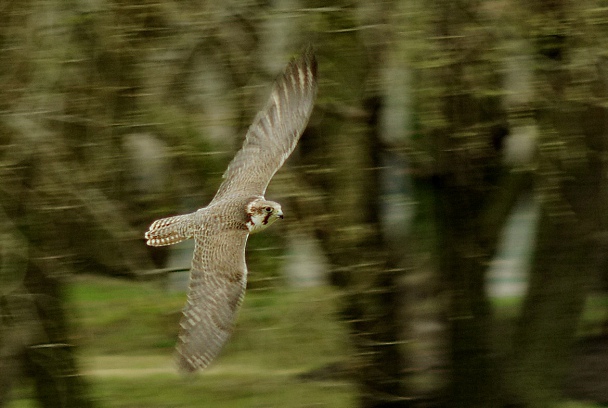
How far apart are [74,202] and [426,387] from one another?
274 cm

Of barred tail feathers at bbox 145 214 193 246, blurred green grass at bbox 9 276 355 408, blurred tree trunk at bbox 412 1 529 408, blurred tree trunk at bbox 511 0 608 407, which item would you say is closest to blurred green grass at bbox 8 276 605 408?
blurred green grass at bbox 9 276 355 408

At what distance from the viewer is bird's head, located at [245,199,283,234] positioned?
5.21 m

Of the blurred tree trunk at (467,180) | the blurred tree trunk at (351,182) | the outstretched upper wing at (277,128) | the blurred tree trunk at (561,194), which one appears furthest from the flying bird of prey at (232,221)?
the blurred tree trunk at (561,194)

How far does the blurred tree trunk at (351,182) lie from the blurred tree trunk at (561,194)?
925mm

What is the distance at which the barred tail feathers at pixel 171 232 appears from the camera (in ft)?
17.6

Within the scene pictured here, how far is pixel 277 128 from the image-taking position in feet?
19.5

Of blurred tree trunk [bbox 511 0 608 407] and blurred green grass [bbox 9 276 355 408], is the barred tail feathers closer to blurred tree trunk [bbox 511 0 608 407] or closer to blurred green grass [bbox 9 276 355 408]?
blurred green grass [bbox 9 276 355 408]

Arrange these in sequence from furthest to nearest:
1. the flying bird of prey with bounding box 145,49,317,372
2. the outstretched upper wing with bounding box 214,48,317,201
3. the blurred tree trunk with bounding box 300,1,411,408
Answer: the blurred tree trunk with bounding box 300,1,411,408 < the outstretched upper wing with bounding box 214,48,317,201 < the flying bird of prey with bounding box 145,49,317,372

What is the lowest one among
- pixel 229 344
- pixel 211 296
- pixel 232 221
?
pixel 229 344

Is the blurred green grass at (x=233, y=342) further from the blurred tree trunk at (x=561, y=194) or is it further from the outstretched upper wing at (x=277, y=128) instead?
the blurred tree trunk at (x=561, y=194)

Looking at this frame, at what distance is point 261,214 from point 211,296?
44cm

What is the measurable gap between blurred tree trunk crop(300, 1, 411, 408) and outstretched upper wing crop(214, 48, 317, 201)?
0.32m

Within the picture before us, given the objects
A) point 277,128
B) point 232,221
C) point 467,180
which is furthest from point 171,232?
point 467,180

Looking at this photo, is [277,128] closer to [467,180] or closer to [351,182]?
[351,182]
